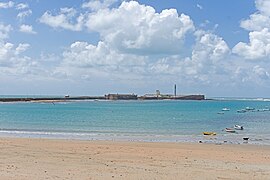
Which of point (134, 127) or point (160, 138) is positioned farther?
point (134, 127)

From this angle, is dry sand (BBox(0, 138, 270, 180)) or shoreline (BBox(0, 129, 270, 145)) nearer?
dry sand (BBox(0, 138, 270, 180))

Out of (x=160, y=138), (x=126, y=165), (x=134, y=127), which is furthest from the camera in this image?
(x=134, y=127)

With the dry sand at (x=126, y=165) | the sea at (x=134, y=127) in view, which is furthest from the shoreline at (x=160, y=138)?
the dry sand at (x=126, y=165)

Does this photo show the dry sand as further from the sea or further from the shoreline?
the sea

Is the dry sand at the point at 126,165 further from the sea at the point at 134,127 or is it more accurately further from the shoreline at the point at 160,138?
the sea at the point at 134,127

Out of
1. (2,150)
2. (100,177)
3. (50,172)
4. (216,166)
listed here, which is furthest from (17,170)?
(216,166)

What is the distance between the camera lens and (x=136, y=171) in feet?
47.8

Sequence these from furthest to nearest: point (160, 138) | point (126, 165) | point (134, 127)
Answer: point (134, 127), point (160, 138), point (126, 165)

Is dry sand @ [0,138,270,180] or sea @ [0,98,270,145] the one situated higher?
dry sand @ [0,138,270,180]

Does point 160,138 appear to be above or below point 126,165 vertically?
below

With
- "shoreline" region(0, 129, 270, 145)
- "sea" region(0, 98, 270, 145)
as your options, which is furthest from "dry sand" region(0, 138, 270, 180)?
"sea" region(0, 98, 270, 145)

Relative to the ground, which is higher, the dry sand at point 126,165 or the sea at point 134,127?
the dry sand at point 126,165

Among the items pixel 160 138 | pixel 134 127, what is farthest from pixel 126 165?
pixel 134 127

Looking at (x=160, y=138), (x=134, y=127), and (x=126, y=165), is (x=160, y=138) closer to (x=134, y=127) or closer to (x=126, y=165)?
(x=134, y=127)
